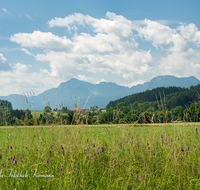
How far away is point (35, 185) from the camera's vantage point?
133 inches

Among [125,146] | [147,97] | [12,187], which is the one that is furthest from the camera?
[147,97]

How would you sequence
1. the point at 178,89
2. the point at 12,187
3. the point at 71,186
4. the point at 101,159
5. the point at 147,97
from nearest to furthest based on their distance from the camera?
the point at 71,186 < the point at 12,187 < the point at 101,159 < the point at 147,97 < the point at 178,89

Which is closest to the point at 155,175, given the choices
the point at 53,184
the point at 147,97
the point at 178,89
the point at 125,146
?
the point at 125,146

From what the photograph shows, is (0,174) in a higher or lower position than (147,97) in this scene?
lower

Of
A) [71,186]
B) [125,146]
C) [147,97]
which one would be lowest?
[71,186]

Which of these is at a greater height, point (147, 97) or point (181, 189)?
point (147, 97)

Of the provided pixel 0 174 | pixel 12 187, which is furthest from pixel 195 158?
pixel 0 174

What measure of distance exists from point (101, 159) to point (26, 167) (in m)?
1.72

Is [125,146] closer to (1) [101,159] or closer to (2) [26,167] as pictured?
(1) [101,159]

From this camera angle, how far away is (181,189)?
11.3 ft

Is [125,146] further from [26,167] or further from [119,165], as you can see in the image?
[26,167]

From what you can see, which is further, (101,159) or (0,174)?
(101,159)

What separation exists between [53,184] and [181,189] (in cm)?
244

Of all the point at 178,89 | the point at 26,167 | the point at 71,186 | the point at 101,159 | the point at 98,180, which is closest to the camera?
the point at 71,186
